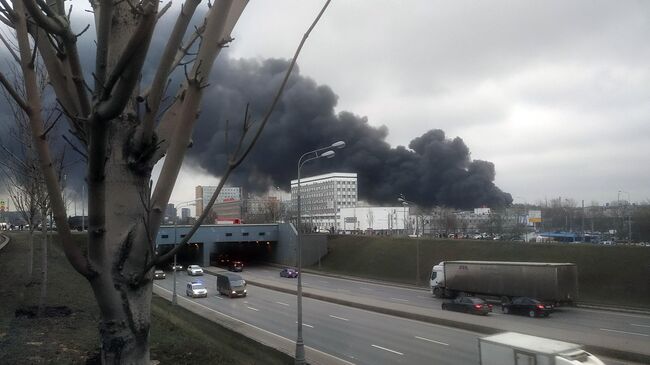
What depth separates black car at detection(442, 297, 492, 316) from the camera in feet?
88.3

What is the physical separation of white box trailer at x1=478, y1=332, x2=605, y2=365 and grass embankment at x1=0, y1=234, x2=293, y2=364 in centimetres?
597

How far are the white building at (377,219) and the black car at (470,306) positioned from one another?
59613 mm

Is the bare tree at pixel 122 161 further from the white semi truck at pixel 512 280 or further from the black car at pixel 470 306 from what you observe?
the white semi truck at pixel 512 280

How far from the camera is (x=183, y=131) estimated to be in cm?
254

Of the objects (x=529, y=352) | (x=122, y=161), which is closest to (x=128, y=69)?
(x=122, y=161)

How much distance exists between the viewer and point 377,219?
300 feet

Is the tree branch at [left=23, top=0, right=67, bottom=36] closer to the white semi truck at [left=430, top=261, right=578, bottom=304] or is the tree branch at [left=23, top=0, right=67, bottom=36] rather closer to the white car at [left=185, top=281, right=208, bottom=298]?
the white semi truck at [left=430, top=261, right=578, bottom=304]

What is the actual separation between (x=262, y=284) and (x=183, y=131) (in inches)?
1638

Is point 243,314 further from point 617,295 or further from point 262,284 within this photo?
point 617,295

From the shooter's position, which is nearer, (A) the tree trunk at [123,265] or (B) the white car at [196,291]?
(A) the tree trunk at [123,265]

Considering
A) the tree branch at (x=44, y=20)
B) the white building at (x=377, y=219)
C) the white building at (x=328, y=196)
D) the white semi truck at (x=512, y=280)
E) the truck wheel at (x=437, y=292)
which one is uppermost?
the white building at (x=328, y=196)

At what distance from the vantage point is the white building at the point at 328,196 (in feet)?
350

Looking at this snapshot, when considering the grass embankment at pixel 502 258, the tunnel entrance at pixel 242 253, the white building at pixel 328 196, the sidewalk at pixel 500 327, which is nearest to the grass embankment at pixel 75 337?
the sidewalk at pixel 500 327

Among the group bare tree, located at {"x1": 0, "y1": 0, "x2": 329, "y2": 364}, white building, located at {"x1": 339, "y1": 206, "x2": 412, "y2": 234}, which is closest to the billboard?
white building, located at {"x1": 339, "y1": 206, "x2": 412, "y2": 234}
